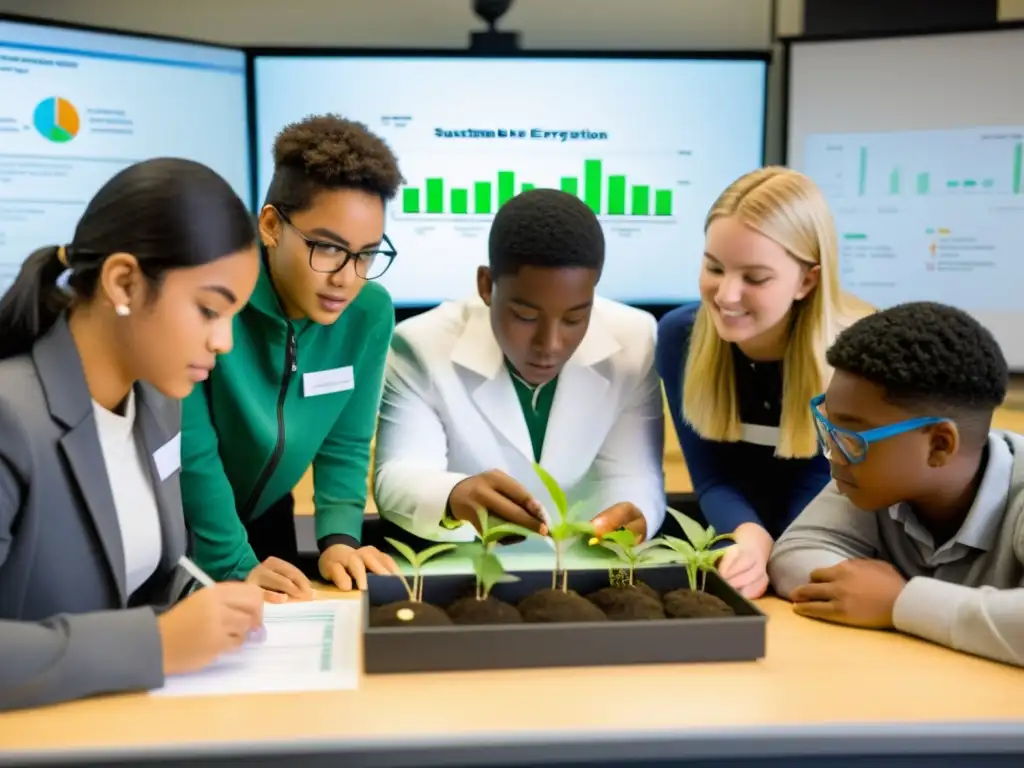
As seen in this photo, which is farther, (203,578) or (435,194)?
(435,194)

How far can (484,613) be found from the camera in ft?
4.06

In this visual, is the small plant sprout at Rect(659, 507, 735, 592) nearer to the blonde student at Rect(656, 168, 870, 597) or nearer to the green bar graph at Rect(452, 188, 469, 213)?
the blonde student at Rect(656, 168, 870, 597)

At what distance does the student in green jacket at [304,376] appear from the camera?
1.59 m

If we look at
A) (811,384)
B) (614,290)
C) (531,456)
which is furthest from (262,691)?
(614,290)

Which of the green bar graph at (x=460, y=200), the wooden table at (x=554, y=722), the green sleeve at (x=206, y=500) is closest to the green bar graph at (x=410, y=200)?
the green bar graph at (x=460, y=200)

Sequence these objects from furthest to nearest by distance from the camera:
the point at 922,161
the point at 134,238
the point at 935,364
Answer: the point at 922,161 < the point at 935,364 < the point at 134,238

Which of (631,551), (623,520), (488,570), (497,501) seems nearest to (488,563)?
(488,570)

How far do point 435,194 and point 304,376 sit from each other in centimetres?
127

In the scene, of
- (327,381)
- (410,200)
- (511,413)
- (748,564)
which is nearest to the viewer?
(748,564)

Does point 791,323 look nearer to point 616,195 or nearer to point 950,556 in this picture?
point 950,556

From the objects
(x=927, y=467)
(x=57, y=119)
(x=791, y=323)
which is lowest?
(x=927, y=467)

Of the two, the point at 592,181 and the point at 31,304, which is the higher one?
the point at 592,181

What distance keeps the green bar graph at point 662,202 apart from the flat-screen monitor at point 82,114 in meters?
1.28

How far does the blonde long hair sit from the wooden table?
A: 2.36 feet
